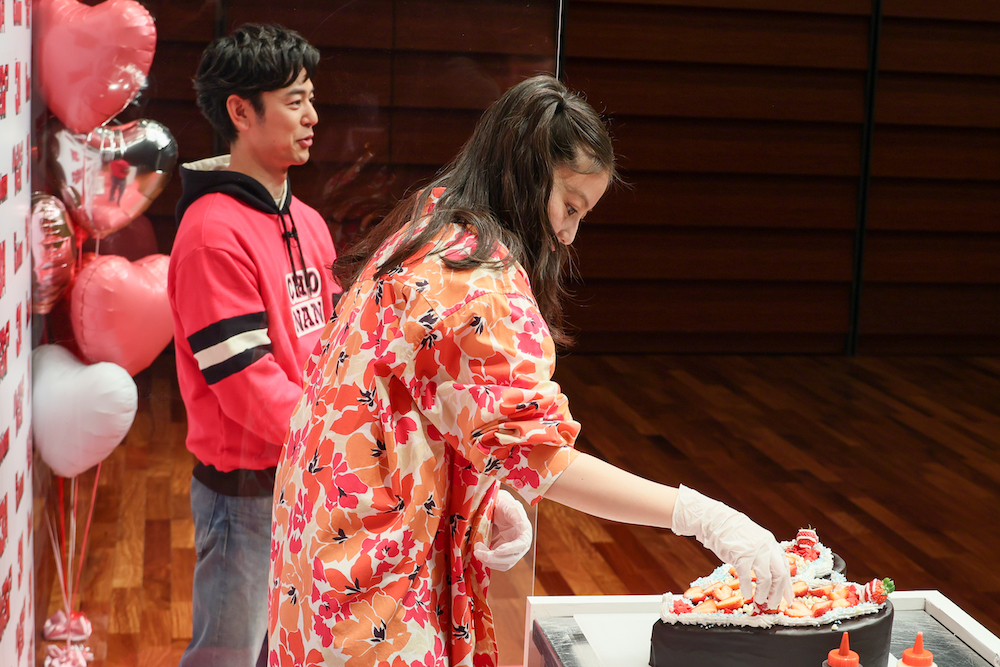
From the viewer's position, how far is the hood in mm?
1718

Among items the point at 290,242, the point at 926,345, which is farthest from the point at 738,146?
the point at 290,242

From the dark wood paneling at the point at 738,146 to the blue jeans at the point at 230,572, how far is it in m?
A: 3.47

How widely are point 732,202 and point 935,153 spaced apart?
1073 millimetres

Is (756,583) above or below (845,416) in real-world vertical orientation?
above

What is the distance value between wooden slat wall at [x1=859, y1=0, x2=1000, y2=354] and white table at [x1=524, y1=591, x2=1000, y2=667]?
156 inches

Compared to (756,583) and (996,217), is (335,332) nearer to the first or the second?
(756,583)

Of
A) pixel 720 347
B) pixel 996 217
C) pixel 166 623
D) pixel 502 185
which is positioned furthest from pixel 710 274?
pixel 502 185

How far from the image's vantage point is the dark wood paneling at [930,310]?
5297 mm

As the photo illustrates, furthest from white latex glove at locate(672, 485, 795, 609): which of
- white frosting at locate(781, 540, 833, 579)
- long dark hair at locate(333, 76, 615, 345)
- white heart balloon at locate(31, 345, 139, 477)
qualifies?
white heart balloon at locate(31, 345, 139, 477)

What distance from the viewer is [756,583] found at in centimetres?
125

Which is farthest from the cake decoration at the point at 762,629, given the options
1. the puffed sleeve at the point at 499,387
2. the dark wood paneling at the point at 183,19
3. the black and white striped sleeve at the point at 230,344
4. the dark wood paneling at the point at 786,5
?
the dark wood paneling at the point at 786,5

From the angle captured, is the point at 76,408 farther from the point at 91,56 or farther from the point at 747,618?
the point at 747,618

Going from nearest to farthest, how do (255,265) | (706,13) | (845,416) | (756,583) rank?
1. (756,583)
2. (255,265)
3. (845,416)
4. (706,13)

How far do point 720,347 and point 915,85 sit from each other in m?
1.61
